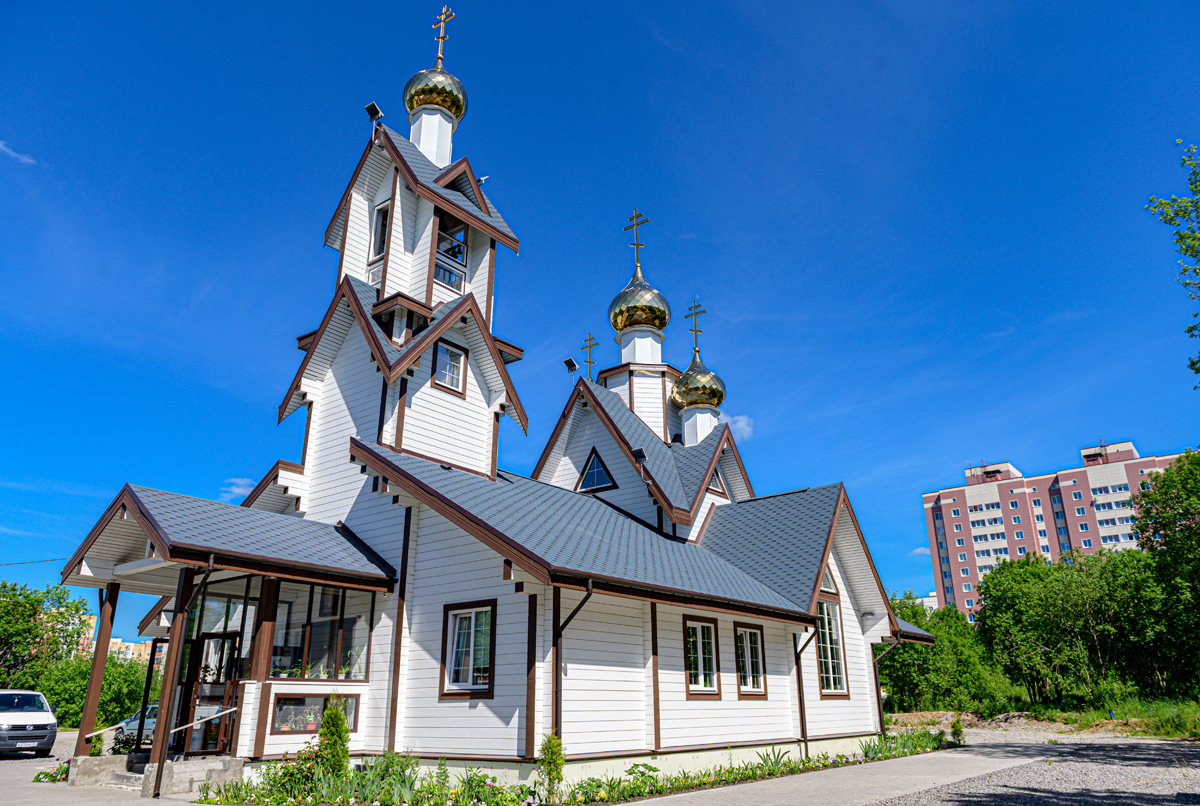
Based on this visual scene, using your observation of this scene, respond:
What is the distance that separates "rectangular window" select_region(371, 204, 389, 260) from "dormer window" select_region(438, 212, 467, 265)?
1268 mm

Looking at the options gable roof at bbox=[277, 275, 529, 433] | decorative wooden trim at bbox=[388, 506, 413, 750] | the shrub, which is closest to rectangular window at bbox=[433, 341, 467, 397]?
gable roof at bbox=[277, 275, 529, 433]

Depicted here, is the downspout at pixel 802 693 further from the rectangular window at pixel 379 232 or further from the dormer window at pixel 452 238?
the rectangular window at pixel 379 232

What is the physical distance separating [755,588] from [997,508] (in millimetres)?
88450

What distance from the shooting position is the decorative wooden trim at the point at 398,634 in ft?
39.4

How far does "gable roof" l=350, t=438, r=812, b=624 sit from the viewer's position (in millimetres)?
11000

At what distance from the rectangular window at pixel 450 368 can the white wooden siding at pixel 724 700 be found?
6489 millimetres

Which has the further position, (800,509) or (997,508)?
Answer: (997,508)

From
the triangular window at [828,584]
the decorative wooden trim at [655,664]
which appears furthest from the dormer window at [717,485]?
the decorative wooden trim at [655,664]

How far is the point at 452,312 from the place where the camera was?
15969 millimetres

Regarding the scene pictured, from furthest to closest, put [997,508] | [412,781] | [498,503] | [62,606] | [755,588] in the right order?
1. [997,508]
2. [62,606]
3. [755,588]
4. [498,503]
5. [412,781]

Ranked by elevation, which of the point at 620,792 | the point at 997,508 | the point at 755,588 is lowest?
the point at 620,792

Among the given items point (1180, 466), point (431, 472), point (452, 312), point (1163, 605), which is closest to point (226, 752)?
point (431, 472)

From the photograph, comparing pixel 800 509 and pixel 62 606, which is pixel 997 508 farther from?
pixel 62 606

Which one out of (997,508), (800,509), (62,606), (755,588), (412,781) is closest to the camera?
(412,781)
